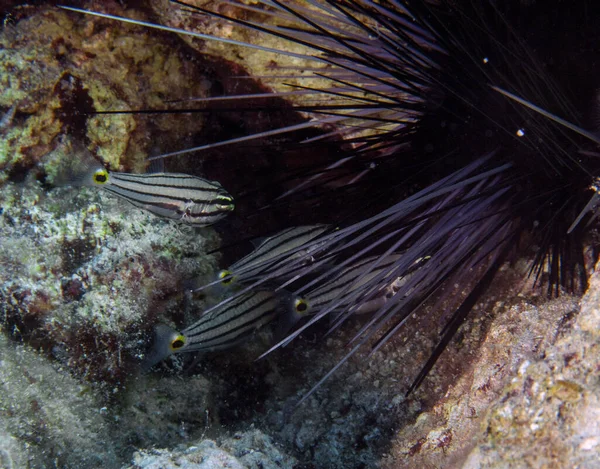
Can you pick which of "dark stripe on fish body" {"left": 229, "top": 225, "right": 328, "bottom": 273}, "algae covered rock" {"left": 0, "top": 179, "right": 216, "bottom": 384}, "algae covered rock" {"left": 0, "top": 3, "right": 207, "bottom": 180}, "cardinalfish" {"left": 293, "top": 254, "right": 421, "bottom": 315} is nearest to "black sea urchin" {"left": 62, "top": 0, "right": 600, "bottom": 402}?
"cardinalfish" {"left": 293, "top": 254, "right": 421, "bottom": 315}

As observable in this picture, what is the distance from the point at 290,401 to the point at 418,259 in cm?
150

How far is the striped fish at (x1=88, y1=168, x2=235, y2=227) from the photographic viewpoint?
287 centimetres

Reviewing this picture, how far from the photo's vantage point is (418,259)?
2.50 meters

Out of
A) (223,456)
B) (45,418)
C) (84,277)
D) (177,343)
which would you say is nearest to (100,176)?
(84,277)

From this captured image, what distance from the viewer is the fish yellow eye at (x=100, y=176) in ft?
9.30

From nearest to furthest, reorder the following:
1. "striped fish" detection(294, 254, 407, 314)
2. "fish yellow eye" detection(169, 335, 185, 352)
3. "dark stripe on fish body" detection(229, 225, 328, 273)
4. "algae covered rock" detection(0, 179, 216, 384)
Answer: "algae covered rock" detection(0, 179, 216, 384)
"fish yellow eye" detection(169, 335, 185, 352)
"striped fish" detection(294, 254, 407, 314)
"dark stripe on fish body" detection(229, 225, 328, 273)

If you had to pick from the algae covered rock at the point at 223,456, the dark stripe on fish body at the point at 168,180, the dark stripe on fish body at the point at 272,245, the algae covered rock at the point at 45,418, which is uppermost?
the dark stripe on fish body at the point at 168,180

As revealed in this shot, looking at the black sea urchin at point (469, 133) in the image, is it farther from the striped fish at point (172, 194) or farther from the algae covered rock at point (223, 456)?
the striped fish at point (172, 194)

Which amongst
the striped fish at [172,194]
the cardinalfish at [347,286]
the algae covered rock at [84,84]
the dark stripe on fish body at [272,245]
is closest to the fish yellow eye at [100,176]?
the striped fish at [172,194]

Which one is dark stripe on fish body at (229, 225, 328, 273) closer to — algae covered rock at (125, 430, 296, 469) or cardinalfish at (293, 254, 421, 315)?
cardinalfish at (293, 254, 421, 315)

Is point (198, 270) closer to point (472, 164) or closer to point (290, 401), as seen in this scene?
point (290, 401)

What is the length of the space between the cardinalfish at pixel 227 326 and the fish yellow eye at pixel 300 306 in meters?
0.03

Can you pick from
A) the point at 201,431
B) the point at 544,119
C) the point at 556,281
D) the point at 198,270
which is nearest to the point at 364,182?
the point at 544,119

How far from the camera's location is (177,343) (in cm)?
284
